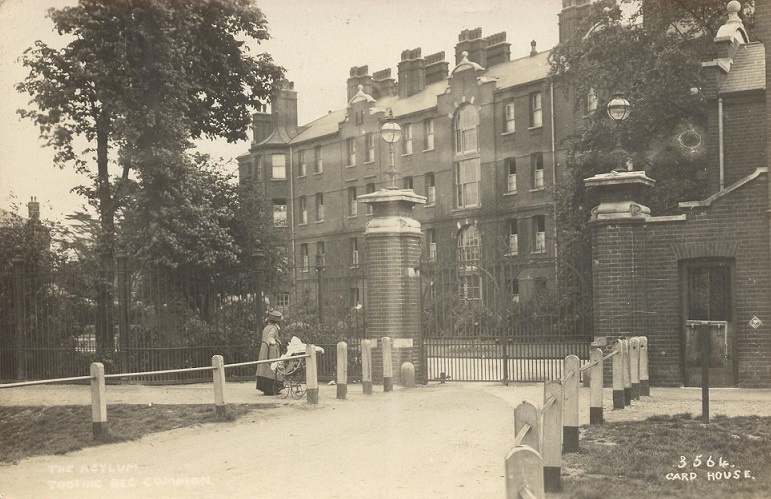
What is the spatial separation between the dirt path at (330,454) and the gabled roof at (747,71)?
7616mm

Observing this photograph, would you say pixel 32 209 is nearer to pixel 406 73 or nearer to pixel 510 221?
pixel 510 221

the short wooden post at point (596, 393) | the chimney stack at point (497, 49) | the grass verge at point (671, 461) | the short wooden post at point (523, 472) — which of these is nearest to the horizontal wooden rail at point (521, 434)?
the short wooden post at point (523, 472)

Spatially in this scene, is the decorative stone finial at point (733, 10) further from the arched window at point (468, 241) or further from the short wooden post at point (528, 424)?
the arched window at point (468, 241)

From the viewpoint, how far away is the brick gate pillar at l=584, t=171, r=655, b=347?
1444 centimetres

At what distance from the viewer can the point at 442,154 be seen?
4106cm

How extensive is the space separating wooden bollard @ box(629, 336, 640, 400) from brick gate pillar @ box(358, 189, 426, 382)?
4.21 meters

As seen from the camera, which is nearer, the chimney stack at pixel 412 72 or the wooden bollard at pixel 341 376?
the wooden bollard at pixel 341 376

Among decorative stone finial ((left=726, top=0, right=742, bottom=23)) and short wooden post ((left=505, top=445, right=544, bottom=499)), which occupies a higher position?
decorative stone finial ((left=726, top=0, right=742, bottom=23))

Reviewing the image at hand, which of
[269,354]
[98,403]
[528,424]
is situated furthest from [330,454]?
[269,354]

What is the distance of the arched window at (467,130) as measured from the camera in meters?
39.7

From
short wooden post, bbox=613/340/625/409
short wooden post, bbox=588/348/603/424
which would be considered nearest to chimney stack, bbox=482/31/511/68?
short wooden post, bbox=613/340/625/409

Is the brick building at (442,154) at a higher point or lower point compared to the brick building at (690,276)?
higher

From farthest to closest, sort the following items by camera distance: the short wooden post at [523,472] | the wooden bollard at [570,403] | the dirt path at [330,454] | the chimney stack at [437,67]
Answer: the chimney stack at [437,67] → the wooden bollard at [570,403] → the dirt path at [330,454] → the short wooden post at [523,472]

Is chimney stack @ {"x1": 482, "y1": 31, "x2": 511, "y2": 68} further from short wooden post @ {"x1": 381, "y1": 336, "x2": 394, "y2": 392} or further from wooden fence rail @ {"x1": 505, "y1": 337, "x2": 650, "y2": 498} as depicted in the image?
wooden fence rail @ {"x1": 505, "y1": 337, "x2": 650, "y2": 498}
